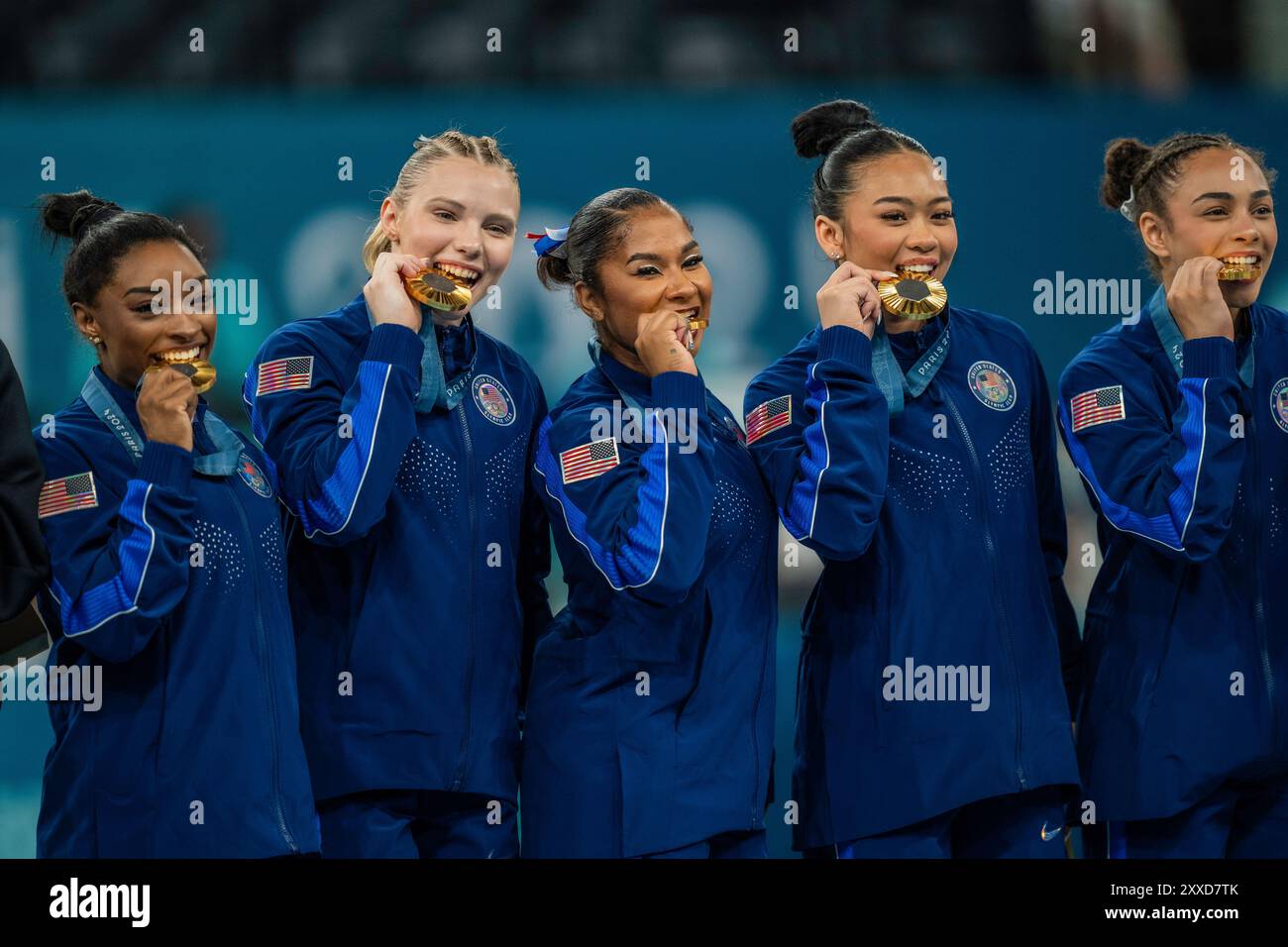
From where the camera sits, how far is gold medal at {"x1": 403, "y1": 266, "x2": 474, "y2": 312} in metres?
3.54

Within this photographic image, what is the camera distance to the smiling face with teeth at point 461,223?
3.64 meters

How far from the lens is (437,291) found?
354 centimetres

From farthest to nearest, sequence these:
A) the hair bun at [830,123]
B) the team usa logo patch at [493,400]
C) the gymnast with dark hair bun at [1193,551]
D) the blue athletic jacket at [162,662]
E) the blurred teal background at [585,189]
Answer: the blurred teal background at [585,189] → the hair bun at [830,123] → the team usa logo patch at [493,400] → the gymnast with dark hair bun at [1193,551] → the blue athletic jacket at [162,662]

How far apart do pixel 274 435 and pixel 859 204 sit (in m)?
1.30

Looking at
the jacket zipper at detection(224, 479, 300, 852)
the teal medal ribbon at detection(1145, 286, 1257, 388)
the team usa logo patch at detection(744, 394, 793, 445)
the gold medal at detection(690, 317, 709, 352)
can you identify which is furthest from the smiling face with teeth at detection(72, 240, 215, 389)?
the teal medal ribbon at detection(1145, 286, 1257, 388)

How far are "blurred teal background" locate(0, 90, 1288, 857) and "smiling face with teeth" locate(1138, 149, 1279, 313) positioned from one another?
5.50 feet

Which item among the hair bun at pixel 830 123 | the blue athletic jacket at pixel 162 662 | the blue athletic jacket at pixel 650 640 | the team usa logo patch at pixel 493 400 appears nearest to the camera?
the blue athletic jacket at pixel 162 662

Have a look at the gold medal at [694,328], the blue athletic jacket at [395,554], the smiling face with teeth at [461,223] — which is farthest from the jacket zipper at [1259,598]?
the smiling face with teeth at [461,223]

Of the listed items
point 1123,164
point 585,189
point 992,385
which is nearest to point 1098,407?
point 992,385

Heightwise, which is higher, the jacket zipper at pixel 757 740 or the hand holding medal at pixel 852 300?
the hand holding medal at pixel 852 300

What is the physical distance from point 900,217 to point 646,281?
56 cm

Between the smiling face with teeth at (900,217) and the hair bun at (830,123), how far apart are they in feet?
0.63

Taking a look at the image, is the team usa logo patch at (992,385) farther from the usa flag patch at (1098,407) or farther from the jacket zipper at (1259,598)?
the jacket zipper at (1259,598)

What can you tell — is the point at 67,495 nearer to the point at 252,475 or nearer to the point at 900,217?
the point at 252,475
